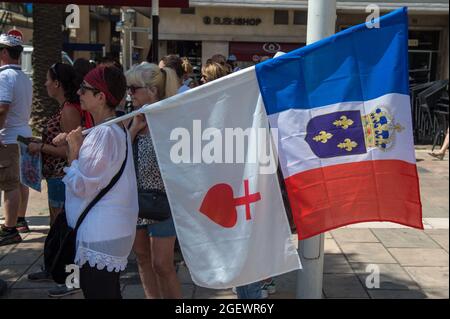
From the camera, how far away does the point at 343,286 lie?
467 cm

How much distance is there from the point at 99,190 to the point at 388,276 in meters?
2.84

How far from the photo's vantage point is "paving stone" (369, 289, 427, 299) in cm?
438

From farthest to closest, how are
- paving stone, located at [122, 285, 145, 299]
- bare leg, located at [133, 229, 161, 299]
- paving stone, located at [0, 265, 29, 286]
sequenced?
1. paving stone, located at [0, 265, 29, 286]
2. paving stone, located at [122, 285, 145, 299]
3. bare leg, located at [133, 229, 161, 299]

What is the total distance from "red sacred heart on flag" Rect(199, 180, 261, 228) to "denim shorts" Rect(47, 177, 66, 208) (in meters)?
1.81

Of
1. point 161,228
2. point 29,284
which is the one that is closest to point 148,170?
point 161,228

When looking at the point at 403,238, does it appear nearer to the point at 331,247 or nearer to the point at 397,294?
the point at 331,247

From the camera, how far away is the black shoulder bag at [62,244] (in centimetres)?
309

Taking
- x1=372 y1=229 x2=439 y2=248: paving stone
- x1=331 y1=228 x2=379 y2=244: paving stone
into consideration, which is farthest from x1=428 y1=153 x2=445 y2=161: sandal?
x1=331 y1=228 x2=379 y2=244: paving stone

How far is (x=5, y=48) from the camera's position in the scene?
5.43 metres

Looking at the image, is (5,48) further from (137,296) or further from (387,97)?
(387,97)

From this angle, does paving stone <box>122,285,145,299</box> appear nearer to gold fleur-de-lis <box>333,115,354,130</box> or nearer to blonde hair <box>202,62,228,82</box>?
blonde hair <box>202,62,228,82</box>

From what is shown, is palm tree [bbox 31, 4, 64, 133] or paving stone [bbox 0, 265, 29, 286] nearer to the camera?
paving stone [bbox 0, 265, 29, 286]
